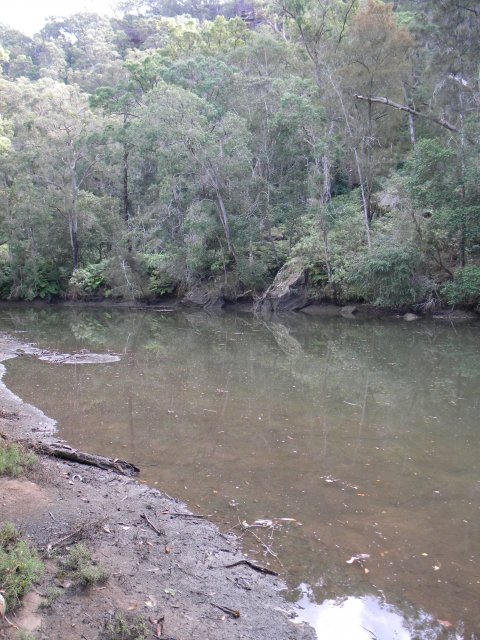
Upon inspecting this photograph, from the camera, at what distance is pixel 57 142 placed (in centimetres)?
3559

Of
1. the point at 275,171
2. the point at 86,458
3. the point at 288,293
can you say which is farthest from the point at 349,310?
the point at 86,458

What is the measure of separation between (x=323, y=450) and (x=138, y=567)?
3987 mm

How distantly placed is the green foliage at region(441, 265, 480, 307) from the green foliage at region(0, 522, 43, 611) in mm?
21355

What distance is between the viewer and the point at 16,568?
380 cm

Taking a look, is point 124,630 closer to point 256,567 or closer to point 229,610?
point 229,610

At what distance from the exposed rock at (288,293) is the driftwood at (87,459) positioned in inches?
868

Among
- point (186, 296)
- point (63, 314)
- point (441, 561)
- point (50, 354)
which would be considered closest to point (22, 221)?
point (63, 314)

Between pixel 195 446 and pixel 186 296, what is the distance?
24981 mm

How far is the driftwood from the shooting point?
274 inches

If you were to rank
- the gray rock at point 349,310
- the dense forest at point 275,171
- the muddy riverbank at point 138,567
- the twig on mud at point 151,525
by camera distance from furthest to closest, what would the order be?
the gray rock at point 349,310
the dense forest at point 275,171
the twig on mud at point 151,525
the muddy riverbank at point 138,567

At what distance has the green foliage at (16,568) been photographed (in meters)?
3.62

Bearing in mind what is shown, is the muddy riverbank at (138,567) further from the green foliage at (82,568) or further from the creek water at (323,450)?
the creek water at (323,450)

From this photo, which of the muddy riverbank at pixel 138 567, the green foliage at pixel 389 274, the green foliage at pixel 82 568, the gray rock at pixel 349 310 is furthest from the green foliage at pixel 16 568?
the gray rock at pixel 349 310

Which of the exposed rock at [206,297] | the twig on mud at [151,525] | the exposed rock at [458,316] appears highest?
the twig on mud at [151,525]
